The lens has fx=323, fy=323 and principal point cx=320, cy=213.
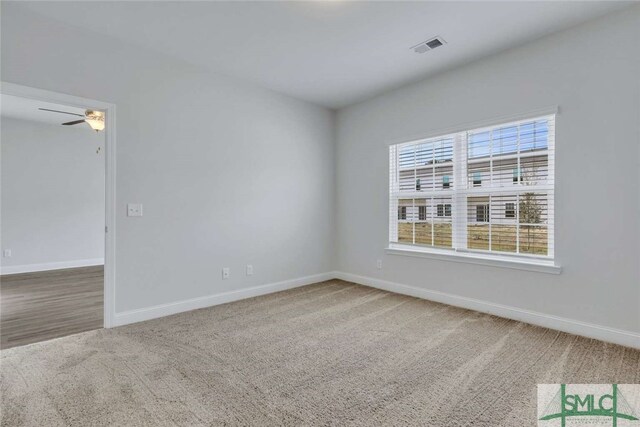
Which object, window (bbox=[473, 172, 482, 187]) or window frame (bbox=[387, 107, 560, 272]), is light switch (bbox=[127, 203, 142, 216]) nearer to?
window frame (bbox=[387, 107, 560, 272])

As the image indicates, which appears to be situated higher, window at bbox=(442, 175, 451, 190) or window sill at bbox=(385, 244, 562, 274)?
window at bbox=(442, 175, 451, 190)

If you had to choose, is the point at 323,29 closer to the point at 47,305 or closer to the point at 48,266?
the point at 47,305

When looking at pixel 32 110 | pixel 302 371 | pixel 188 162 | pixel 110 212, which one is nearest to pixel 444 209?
pixel 302 371

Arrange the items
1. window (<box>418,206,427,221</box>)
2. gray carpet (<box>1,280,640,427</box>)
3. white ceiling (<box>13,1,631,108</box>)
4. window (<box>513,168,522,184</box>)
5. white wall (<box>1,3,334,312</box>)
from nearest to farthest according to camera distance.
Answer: gray carpet (<box>1,280,640,427</box>), white ceiling (<box>13,1,631,108</box>), white wall (<box>1,3,334,312</box>), window (<box>513,168,522,184</box>), window (<box>418,206,427,221</box>)

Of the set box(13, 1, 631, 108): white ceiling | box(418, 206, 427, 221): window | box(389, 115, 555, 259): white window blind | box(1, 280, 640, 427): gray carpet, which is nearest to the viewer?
box(1, 280, 640, 427): gray carpet

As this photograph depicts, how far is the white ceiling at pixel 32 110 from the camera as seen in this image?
492 centimetres

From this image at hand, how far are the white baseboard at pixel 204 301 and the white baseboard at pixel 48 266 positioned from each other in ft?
14.1

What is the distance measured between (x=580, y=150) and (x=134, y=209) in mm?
4235

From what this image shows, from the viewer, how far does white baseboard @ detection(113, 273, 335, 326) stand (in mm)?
3238

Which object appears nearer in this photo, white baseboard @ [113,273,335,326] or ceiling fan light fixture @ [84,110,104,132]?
white baseboard @ [113,273,335,326]

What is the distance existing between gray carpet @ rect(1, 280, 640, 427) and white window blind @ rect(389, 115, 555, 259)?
88 centimetres

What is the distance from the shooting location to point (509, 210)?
3418 mm

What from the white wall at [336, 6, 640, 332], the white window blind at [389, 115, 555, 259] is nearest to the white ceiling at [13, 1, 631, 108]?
the white wall at [336, 6, 640, 332]

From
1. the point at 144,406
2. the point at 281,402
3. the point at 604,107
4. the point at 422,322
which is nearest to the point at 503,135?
the point at 604,107
